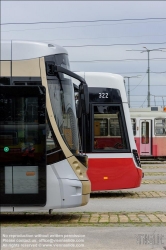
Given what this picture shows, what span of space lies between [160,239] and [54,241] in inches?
122

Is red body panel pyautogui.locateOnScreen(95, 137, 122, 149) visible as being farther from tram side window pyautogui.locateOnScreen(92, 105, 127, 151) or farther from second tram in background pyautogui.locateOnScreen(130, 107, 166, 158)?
second tram in background pyautogui.locateOnScreen(130, 107, 166, 158)

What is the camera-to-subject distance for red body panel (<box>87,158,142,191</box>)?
32.2 feet

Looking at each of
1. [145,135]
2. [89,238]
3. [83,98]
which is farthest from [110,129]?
[145,135]

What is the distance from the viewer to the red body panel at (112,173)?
982cm

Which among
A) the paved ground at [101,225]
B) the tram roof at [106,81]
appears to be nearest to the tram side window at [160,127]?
the paved ground at [101,225]

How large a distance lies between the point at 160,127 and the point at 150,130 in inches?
20.6

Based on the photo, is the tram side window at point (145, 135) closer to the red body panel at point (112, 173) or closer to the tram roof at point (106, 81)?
the red body panel at point (112, 173)

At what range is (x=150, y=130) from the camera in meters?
24.7

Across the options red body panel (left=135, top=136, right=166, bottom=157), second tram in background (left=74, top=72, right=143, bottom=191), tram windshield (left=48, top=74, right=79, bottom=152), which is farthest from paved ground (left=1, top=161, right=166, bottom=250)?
red body panel (left=135, top=136, right=166, bottom=157)

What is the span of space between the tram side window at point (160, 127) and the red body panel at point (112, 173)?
1476 centimetres

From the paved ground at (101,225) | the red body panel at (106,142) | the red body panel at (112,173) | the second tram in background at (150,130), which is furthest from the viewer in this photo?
the second tram in background at (150,130)

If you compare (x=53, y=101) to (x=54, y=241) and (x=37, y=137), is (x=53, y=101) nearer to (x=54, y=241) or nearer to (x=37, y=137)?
(x=37, y=137)

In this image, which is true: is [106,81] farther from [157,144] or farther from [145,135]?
[157,144]

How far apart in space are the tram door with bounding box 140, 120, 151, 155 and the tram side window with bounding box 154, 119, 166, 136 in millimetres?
349
